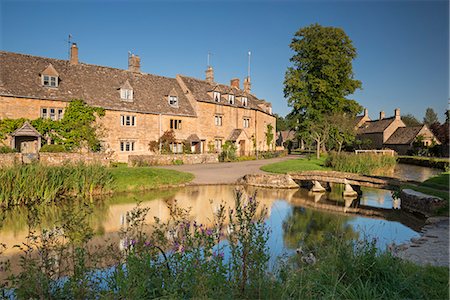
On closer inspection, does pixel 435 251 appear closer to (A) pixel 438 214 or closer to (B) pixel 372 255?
(B) pixel 372 255

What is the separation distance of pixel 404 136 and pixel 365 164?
38252 millimetres

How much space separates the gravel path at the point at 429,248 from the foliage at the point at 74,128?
2720cm

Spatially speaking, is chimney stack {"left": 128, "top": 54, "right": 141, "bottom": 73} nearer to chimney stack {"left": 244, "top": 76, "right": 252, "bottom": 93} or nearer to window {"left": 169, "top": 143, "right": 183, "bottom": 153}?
window {"left": 169, "top": 143, "right": 183, "bottom": 153}

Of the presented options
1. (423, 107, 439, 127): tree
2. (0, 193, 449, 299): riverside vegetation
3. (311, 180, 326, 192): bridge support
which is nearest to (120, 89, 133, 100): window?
(311, 180, 326, 192): bridge support

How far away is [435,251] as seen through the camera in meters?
8.40

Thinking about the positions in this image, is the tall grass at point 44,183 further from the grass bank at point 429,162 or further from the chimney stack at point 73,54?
the grass bank at point 429,162

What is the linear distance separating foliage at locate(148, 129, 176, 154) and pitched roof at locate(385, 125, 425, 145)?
40.8 meters

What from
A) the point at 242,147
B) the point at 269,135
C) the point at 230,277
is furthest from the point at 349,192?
the point at 269,135

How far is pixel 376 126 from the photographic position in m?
67.8

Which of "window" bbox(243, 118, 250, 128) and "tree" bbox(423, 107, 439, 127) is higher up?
"tree" bbox(423, 107, 439, 127)

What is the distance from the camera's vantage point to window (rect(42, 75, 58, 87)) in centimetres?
3059

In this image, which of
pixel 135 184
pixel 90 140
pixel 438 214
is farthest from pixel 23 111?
pixel 438 214

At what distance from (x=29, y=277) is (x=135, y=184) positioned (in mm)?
15642

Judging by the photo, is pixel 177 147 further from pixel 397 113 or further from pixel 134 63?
pixel 397 113
